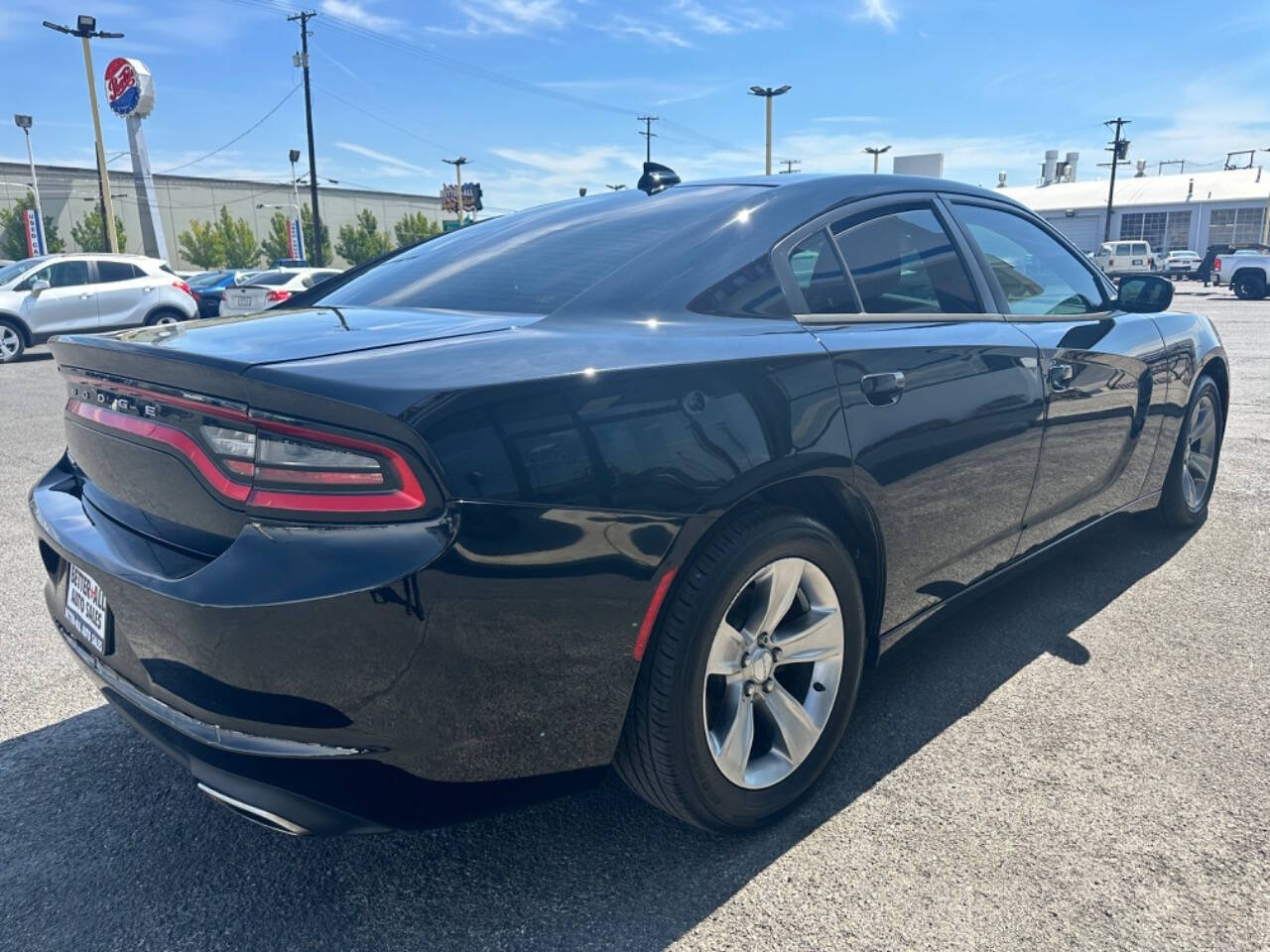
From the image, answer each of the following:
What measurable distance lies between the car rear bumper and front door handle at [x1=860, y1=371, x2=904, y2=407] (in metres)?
0.79

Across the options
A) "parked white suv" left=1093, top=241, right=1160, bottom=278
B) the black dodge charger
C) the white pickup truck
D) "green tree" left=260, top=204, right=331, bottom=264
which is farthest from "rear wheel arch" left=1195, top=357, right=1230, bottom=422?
"green tree" left=260, top=204, right=331, bottom=264

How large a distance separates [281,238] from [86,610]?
6988cm

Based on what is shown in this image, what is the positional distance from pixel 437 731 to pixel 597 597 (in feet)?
Result: 1.23

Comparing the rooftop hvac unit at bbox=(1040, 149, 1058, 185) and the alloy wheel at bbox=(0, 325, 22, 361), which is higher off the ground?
the rooftop hvac unit at bbox=(1040, 149, 1058, 185)

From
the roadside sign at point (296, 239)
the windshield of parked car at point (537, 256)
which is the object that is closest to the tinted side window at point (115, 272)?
the windshield of parked car at point (537, 256)

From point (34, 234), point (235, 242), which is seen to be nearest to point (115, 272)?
point (34, 234)

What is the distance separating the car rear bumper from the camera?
1.58 metres

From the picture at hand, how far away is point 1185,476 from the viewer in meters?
4.35

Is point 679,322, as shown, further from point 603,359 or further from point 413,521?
point 413,521

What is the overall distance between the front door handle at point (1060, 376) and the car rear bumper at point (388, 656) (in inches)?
70.5

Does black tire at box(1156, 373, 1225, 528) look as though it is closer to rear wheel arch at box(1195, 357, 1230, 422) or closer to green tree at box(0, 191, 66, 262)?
rear wheel arch at box(1195, 357, 1230, 422)

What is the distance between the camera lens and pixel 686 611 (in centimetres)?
192

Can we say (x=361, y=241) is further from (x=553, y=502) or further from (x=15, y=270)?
(x=553, y=502)

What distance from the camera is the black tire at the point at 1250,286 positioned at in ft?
91.2
